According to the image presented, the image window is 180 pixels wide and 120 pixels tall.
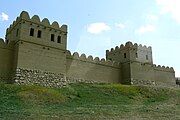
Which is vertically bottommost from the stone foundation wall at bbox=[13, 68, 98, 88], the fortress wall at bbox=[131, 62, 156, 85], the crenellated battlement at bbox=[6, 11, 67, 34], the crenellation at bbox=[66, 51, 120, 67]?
the stone foundation wall at bbox=[13, 68, 98, 88]

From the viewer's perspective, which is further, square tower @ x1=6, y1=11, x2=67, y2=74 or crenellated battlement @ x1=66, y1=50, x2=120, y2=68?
crenellated battlement @ x1=66, y1=50, x2=120, y2=68

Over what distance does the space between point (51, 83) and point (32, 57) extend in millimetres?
3509

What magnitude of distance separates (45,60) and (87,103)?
857 cm

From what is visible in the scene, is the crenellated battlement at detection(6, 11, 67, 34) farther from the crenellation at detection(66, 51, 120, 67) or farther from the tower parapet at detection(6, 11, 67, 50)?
the crenellation at detection(66, 51, 120, 67)

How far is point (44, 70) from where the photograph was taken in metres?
32.5

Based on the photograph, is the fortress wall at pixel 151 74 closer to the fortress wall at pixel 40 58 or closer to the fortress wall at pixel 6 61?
the fortress wall at pixel 40 58

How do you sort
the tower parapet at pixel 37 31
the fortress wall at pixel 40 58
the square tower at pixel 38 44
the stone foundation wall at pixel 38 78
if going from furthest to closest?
the tower parapet at pixel 37 31, the square tower at pixel 38 44, the fortress wall at pixel 40 58, the stone foundation wall at pixel 38 78

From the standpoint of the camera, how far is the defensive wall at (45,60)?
31.2 metres

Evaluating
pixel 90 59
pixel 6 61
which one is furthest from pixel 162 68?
pixel 6 61

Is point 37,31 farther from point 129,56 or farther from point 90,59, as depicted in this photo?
point 129,56

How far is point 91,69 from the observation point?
4078 centimetres

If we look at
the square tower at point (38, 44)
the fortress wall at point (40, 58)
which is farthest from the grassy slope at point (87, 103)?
the square tower at point (38, 44)

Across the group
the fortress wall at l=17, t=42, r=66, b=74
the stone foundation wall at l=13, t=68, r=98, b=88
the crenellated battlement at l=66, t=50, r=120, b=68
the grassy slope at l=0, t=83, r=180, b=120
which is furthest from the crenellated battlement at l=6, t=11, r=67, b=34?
the grassy slope at l=0, t=83, r=180, b=120

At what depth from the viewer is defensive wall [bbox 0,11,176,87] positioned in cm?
3119
